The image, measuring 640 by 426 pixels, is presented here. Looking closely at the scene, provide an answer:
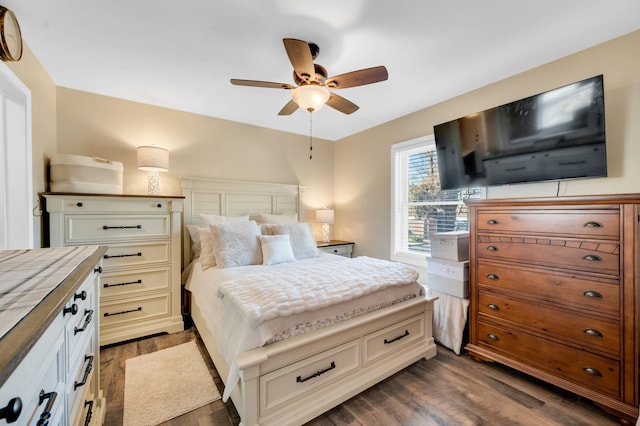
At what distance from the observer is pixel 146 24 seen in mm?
1766

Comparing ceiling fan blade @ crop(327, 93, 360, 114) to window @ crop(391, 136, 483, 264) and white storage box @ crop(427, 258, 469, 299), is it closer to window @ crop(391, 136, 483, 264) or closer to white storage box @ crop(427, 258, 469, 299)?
window @ crop(391, 136, 483, 264)

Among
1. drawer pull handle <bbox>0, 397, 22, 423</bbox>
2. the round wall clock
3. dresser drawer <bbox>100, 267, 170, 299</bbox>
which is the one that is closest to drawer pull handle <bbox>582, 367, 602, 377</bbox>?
drawer pull handle <bbox>0, 397, 22, 423</bbox>

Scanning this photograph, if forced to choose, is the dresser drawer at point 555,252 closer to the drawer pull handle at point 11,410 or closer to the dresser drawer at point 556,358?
the dresser drawer at point 556,358

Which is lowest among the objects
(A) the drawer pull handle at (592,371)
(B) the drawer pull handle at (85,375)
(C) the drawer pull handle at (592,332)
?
(A) the drawer pull handle at (592,371)

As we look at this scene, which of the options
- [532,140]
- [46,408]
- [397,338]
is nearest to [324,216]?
[397,338]

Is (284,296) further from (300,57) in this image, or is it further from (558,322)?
(558,322)

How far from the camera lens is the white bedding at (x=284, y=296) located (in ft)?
4.90

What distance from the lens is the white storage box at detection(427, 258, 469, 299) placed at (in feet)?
7.68

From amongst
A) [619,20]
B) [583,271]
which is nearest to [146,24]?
[619,20]

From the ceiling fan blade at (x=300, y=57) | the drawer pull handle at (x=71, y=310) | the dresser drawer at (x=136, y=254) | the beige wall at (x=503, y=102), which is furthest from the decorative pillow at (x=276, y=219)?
the drawer pull handle at (x=71, y=310)

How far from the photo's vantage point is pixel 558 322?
1766mm

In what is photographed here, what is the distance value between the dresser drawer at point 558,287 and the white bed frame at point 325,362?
0.54 metres

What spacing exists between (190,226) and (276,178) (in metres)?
1.40

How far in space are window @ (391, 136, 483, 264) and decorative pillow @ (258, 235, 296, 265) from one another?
1.50 meters
